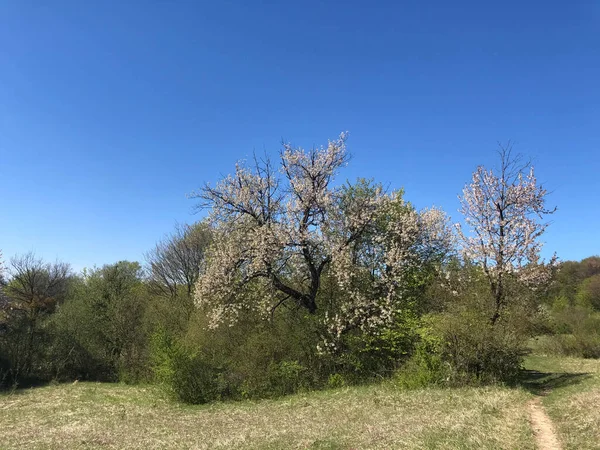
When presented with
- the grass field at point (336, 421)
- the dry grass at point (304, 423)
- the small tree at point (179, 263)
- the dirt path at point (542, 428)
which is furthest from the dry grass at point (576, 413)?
the small tree at point (179, 263)

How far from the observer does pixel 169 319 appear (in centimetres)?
2719

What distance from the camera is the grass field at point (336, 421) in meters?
8.06


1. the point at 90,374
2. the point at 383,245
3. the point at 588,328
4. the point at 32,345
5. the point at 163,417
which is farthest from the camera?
the point at 588,328

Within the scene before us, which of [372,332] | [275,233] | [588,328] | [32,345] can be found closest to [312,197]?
[275,233]

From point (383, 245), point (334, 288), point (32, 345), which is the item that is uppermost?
point (383, 245)

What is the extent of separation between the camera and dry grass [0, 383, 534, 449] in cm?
816

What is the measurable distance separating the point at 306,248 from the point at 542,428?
37.9 feet

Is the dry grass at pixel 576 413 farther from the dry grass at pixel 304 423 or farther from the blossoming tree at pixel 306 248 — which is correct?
the blossoming tree at pixel 306 248

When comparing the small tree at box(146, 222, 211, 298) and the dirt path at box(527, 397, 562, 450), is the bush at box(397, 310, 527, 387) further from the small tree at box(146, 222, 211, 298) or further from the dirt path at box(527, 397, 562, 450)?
the small tree at box(146, 222, 211, 298)

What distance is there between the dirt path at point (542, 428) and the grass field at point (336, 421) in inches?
6.7

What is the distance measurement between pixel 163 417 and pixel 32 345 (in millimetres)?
21371

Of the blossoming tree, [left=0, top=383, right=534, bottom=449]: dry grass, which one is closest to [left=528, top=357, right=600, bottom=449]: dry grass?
[left=0, top=383, right=534, bottom=449]: dry grass

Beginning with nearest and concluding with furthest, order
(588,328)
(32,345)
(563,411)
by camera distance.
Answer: (563,411) < (32,345) < (588,328)

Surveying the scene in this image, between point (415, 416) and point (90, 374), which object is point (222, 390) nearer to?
point (415, 416)
